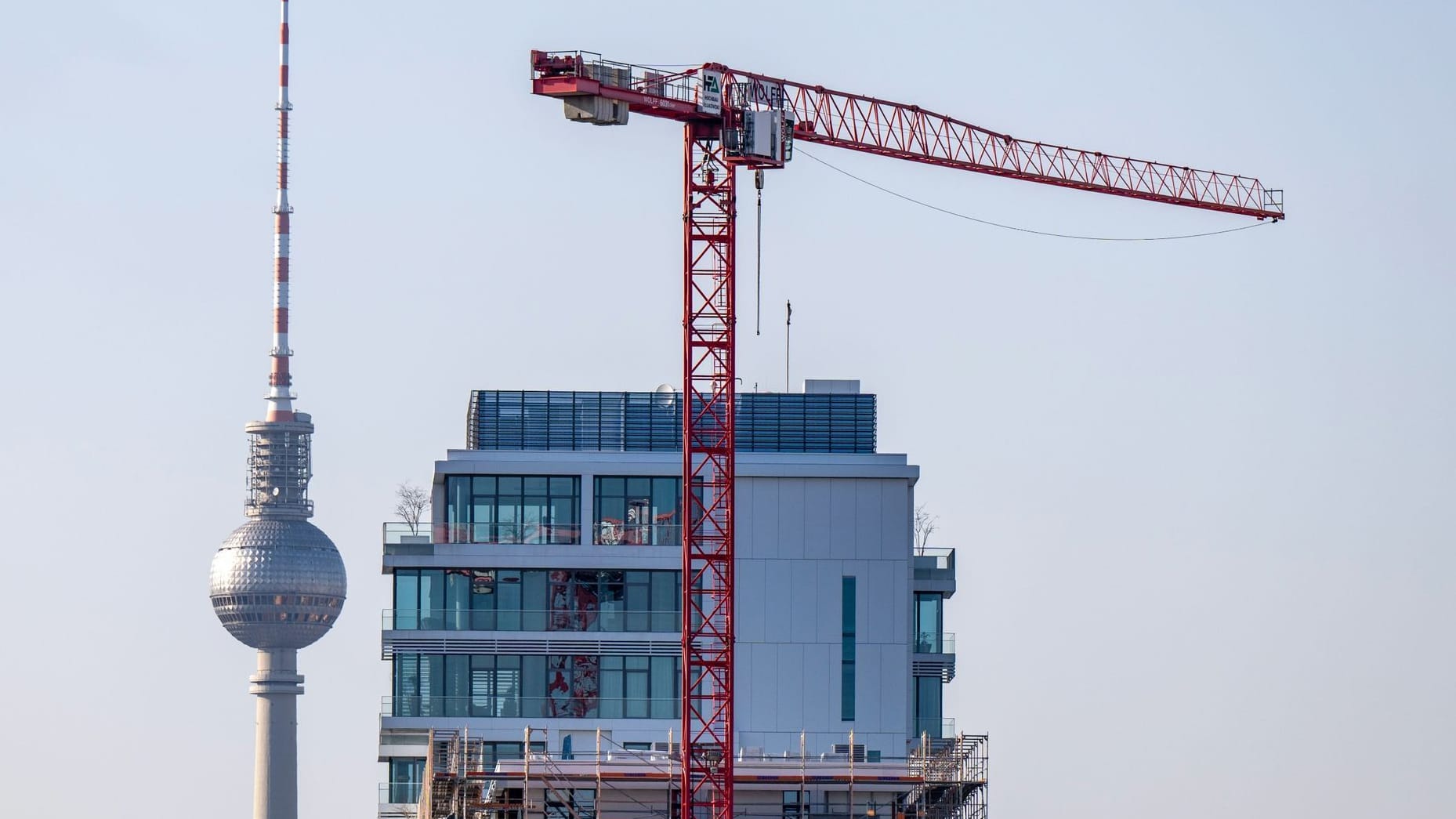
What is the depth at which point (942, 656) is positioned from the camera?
141 metres

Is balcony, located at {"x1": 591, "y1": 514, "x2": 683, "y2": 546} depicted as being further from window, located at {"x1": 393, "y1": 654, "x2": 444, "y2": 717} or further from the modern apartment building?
window, located at {"x1": 393, "y1": 654, "x2": 444, "y2": 717}

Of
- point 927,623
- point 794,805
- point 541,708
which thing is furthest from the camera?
point 927,623

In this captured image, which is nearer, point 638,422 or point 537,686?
point 537,686

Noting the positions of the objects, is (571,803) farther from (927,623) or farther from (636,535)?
(927,623)

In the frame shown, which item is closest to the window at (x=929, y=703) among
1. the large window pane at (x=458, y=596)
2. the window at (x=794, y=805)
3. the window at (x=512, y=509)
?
the window at (x=512, y=509)

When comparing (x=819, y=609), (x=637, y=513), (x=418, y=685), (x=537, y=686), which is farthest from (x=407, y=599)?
(x=819, y=609)

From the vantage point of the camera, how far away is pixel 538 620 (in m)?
135

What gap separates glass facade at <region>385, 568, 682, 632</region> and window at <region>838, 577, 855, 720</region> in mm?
7527

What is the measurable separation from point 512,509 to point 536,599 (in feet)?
14.4

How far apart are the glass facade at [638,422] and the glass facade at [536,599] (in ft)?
21.5

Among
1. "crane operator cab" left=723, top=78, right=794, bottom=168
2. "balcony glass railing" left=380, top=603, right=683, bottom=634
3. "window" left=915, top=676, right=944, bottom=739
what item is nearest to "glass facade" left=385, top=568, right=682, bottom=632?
"balcony glass railing" left=380, top=603, right=683, bottom=634

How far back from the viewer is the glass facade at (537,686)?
132625 millimetres

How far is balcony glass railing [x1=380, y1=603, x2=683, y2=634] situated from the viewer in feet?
441

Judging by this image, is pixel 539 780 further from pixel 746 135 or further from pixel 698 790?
pixel 746 135
